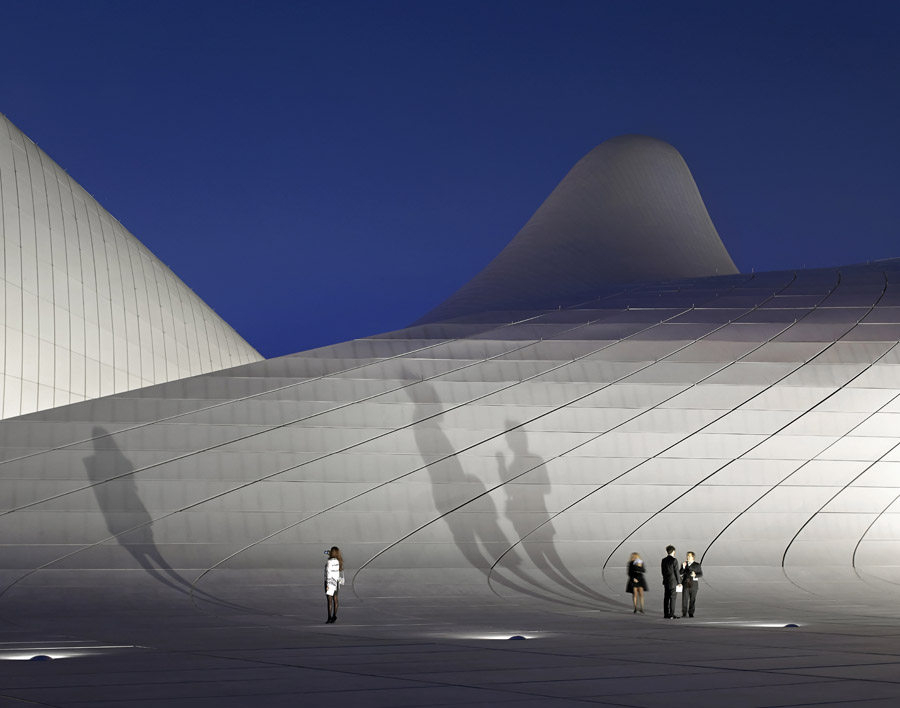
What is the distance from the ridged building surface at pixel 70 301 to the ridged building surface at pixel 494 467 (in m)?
1.35

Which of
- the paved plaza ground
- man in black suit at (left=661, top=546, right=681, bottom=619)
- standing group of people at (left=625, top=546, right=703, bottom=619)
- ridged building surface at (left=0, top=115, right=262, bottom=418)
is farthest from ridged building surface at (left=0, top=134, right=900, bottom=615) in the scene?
the paved plaza ground

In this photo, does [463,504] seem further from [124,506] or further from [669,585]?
[124,506]

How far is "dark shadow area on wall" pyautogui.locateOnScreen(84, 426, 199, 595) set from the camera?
72.2 ft

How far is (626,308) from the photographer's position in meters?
32.3

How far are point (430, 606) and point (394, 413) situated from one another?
26.6 feet

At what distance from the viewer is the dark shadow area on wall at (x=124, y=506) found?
22.0 meters

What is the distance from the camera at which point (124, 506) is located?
23406 mm

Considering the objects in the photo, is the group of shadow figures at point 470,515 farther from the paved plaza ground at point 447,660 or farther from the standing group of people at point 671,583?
the paved plaza ground at point 447,660

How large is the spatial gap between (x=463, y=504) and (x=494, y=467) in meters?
1.48

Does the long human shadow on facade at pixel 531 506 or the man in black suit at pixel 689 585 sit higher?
the long human shadow on facade at pixel 531 506

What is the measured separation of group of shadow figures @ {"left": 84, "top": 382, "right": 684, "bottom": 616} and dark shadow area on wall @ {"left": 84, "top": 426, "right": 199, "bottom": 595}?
0.02 m

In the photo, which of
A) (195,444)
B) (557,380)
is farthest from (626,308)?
(195,444)

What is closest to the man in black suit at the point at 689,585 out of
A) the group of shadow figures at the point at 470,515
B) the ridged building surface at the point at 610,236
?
the group of shadow figures at the point at 470,515

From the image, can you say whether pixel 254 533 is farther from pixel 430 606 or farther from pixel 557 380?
pixel 557 380
